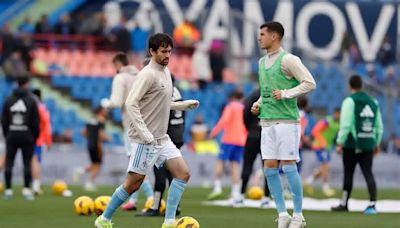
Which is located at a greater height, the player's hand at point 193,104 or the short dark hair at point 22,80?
the short dark hair at point 22,80

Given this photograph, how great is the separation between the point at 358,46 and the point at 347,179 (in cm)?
2211

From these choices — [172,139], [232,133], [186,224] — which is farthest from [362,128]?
[186,224]

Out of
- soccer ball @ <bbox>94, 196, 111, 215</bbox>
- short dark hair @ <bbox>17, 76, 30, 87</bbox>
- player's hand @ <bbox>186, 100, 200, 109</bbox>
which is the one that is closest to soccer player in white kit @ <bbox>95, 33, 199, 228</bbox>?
player's hand @ <bbox>186, 100, 200, 109</bbox>

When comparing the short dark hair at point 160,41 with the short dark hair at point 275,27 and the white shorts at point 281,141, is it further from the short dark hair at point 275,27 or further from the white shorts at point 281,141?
the white shorts at point 281,141

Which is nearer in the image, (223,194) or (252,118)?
(252,118)

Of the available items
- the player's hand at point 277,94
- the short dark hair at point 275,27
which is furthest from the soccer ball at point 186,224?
the short dark hair at point 275,27

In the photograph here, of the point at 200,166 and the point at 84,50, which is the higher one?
the point at 84,50

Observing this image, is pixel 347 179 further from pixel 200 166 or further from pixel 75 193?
pixel 200 166

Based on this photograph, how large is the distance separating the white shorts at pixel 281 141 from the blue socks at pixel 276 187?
0.18 meters

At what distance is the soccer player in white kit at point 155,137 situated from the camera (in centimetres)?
1273

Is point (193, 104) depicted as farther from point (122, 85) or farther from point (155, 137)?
point (122, 85)

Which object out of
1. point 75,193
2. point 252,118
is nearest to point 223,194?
point 75,193

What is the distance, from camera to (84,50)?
35.2 meters

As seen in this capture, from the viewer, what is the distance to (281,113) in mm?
13297
